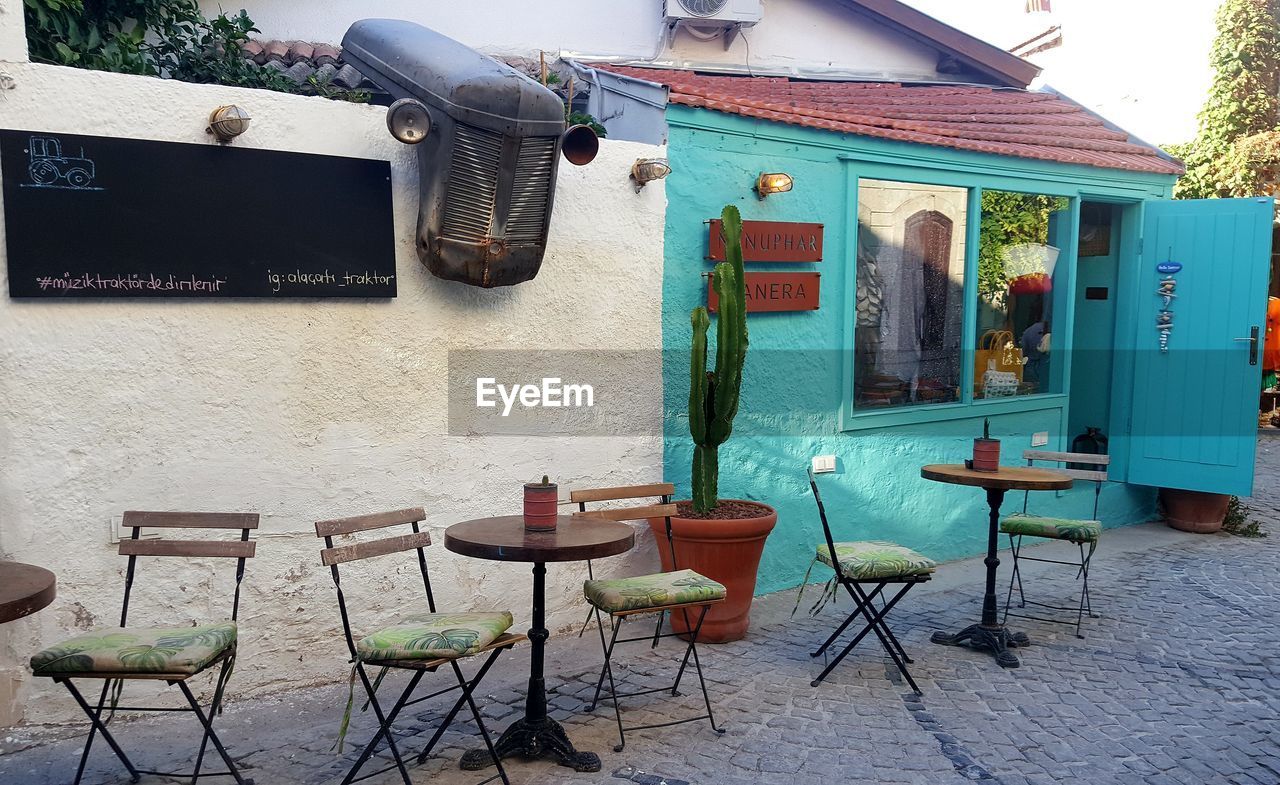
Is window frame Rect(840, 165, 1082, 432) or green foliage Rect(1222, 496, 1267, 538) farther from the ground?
window frame Rect(840, 165, 1082, 432)

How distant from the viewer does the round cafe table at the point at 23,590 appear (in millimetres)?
2793

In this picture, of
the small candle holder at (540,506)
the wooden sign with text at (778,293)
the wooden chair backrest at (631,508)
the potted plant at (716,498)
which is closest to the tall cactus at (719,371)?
the potted plant at (716,498)

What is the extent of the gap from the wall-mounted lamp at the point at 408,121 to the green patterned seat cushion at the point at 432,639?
215 cm

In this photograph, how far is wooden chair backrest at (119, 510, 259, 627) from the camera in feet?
12.3

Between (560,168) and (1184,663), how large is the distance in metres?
4.17

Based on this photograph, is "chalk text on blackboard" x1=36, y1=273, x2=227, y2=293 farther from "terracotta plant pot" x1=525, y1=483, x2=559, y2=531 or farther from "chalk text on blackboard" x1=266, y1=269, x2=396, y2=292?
"terracotta plant pot" x1=525, y1=483, x2=559, y2=531

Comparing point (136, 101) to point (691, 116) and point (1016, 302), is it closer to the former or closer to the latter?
point (691, 116)

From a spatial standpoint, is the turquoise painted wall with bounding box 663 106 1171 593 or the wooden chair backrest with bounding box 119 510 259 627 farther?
the turquoise painted wall with bounding box 663 106 1171 593

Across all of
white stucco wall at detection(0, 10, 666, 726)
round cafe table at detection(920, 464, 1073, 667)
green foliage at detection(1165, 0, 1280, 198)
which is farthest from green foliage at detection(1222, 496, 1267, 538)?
green foliage at detection(1165, 0, 1280, 198)

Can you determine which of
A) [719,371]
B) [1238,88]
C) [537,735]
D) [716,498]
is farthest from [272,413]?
[1238,88]

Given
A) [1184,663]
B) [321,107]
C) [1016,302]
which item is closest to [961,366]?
[1016,302]

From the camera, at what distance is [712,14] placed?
7918 mm

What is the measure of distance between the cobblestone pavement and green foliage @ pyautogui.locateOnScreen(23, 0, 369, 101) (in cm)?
318

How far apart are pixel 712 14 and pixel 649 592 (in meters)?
5.51
